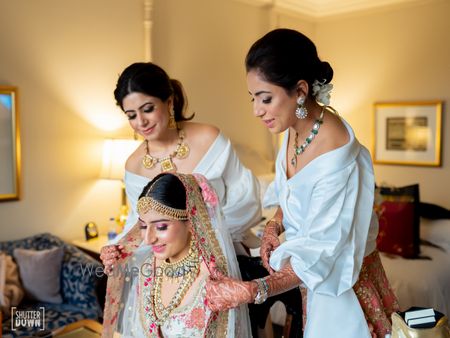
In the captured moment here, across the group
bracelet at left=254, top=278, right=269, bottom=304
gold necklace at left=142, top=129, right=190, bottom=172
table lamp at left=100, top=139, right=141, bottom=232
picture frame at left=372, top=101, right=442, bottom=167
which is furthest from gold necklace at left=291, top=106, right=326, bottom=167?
picture frame at left=372, top=101, right=442, bottom=167

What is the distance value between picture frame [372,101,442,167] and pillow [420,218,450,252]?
3.47 ft

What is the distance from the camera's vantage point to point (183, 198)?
4.13ft

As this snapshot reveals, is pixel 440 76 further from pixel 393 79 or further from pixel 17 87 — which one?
pixel 17 87

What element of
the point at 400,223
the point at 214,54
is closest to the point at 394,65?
the point at 214,54

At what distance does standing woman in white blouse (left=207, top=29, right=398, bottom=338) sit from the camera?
109cm

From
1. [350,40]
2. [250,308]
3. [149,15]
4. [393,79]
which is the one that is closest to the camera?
[250,308]

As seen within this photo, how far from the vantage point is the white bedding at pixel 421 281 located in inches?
107

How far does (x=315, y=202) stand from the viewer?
1.12 m

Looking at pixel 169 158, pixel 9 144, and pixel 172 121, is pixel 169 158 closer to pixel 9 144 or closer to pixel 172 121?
pixel 172 121

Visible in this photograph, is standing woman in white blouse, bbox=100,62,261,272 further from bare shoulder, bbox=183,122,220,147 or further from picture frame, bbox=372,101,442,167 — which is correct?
picture frame, bbox=372,101,442,167

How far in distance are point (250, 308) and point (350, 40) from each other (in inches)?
173

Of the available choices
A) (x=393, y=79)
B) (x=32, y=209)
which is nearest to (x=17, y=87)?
(x=32, y=209)

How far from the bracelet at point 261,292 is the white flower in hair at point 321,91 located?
Result: 505 millimetres

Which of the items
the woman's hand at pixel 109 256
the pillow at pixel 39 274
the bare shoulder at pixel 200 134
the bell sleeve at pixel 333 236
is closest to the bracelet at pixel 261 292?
the bell sleeve at pixel 333 236
